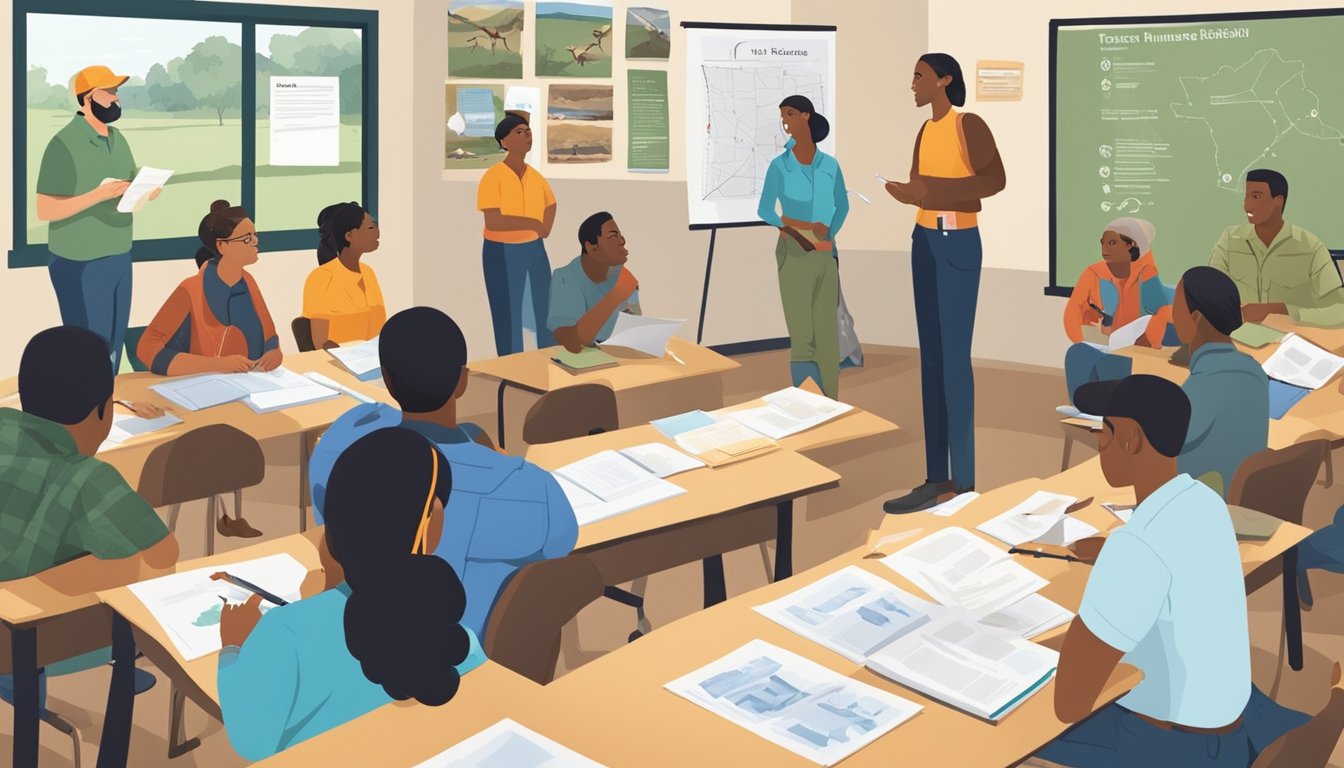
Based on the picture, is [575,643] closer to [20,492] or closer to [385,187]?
[20,492]

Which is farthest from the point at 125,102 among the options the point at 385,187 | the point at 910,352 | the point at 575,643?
the point at 910,352

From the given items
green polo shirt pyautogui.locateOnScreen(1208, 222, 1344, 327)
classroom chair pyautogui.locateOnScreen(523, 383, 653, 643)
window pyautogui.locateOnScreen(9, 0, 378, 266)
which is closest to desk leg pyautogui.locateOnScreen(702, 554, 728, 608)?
classroom chair pyautogui.locateOnScreen(523, 383, 653, 643)

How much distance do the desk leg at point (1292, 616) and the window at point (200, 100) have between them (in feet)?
17.7

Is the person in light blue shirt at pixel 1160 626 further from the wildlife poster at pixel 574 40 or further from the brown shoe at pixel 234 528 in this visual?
the wildlife poster at pixel 574 40

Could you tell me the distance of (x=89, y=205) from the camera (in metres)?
5.88

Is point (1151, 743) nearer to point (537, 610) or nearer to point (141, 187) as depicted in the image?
point (537, 610)

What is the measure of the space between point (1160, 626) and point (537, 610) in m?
1.18

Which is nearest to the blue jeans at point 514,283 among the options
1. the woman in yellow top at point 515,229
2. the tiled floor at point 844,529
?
the woman in yellow top at point 515,229

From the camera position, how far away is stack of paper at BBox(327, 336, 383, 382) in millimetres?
4797

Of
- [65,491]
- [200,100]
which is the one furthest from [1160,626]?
[200,100]

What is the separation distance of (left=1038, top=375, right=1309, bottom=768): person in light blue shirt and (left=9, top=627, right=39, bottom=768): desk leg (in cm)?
211

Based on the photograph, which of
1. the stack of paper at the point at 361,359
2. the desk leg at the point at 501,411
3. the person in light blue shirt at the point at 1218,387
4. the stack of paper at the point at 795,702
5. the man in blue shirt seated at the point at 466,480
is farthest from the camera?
the desk leg at the point at 501,411

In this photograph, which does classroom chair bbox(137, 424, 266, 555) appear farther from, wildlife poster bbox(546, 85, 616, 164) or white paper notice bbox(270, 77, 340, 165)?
wildlife poster bbox(546, 85, 616, 164)

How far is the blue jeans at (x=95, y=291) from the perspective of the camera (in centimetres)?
601
